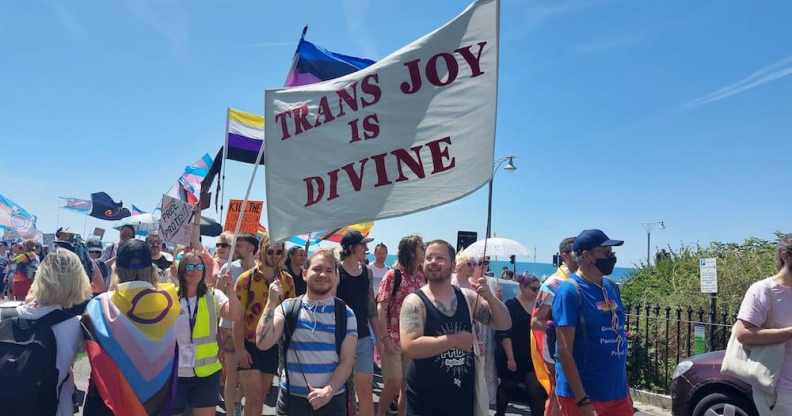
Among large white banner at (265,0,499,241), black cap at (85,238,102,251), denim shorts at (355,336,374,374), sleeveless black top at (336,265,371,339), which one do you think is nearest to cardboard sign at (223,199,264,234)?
black cap at (85,238,102,251)

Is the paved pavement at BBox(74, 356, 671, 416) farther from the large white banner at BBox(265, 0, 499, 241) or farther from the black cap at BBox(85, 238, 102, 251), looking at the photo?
the large white banner at BBox(265, 0, 499, 241)

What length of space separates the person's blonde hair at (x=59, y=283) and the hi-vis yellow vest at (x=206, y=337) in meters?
1.20

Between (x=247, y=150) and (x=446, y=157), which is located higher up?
(x=247, y=150)

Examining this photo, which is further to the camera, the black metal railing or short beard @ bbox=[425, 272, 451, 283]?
the black metal railing

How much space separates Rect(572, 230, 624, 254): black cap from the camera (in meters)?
3.98

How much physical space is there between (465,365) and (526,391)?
2496 millimetres

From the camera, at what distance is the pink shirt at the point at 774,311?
3.84 meters

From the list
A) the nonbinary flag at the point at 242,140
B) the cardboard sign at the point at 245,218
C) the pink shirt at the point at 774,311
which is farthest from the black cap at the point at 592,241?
the cardboard sign at the point at 245,218

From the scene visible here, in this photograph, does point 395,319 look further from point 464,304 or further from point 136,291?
point 136,291

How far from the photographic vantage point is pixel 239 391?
19.7 ft

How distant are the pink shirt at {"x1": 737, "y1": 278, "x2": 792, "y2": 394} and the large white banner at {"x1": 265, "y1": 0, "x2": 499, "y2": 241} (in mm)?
2122

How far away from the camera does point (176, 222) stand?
7.14 meters

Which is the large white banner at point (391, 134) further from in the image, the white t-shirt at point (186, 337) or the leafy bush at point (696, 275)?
the leafy bush at point (696, 275)

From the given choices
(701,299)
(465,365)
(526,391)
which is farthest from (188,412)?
(701,299)
